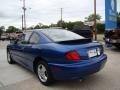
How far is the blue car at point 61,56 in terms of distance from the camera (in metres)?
4.39

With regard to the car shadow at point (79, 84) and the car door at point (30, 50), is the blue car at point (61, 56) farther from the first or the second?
the car shadow at point (79, 84)

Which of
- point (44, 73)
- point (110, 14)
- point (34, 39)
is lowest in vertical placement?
point (44, 73)

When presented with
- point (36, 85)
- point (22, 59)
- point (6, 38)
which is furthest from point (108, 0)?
point (6, 38)

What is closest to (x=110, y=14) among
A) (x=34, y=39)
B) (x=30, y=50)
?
(x=34, y=39)

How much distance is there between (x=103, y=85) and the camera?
482 cm

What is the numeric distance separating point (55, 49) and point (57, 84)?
3.17ft

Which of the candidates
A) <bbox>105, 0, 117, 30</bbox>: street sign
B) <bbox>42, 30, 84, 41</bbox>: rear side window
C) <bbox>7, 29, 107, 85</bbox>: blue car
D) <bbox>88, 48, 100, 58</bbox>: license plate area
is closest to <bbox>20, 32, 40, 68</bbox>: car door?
<bbox>7, 29, 107, 85</bbox>: blue car

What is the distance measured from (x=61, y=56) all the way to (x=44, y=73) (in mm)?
854

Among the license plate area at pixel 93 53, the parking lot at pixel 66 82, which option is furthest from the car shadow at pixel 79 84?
the license plate area at pixel 93 53

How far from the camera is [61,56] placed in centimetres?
443

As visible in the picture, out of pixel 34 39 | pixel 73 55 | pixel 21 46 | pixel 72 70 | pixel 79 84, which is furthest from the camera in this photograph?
pixel 21 46

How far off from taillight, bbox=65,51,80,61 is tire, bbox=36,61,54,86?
24.3 inches

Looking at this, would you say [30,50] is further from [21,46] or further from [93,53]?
[93,53]

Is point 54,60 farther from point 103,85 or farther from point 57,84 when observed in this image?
point 103,85
